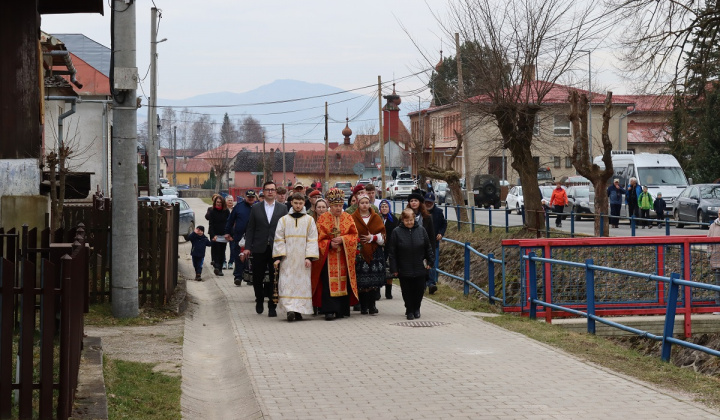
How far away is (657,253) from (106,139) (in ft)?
81.6

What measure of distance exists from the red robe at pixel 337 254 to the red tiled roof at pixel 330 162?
310 ft

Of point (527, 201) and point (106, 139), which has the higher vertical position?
point (106, 139)

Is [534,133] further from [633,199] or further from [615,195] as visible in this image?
[633,199]

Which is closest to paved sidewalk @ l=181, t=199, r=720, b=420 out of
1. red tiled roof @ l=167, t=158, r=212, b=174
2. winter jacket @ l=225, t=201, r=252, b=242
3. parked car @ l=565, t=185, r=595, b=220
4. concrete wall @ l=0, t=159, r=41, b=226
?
concrete wall @ l=0, t=159, r=41, b=226

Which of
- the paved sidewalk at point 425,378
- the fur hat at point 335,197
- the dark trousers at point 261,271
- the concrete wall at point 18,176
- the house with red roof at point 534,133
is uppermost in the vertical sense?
the house with red roof at point 534,133

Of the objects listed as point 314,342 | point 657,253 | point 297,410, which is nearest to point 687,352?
point 657,253

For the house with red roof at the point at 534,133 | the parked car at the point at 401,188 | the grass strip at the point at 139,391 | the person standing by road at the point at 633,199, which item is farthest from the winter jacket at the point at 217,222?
the parked car at the point at 401,188

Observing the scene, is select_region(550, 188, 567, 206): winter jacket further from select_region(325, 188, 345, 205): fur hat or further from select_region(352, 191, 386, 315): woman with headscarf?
select_region(325, 188, 345, 205): fur hat

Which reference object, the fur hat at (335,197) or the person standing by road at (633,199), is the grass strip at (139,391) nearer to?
the fur hat at (335,197)

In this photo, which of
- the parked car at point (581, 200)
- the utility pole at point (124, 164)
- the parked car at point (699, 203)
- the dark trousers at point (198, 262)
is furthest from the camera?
the parked car at point (581, 200)

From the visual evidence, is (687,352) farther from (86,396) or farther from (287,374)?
(86,396)

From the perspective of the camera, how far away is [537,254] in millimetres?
14781

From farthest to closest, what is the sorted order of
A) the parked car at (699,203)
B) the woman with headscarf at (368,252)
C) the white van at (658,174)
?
1. the white van at (658,174)
2. the parked car at (699,203)
3. the woman with headscarf at (368,252)

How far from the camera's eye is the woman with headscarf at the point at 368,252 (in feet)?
44.8
